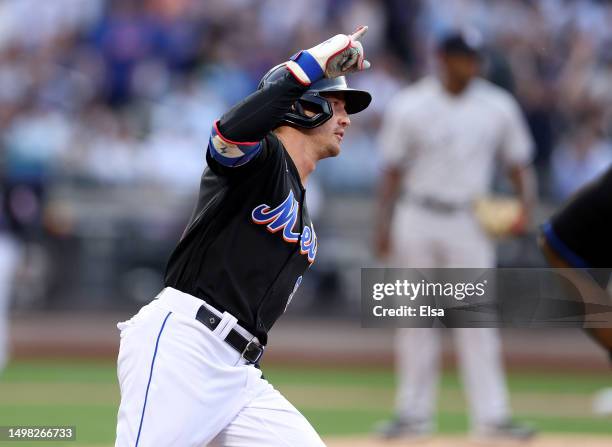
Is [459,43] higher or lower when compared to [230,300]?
higher

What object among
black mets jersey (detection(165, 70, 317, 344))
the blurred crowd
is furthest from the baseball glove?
the blurred crowd

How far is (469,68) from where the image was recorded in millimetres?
7887

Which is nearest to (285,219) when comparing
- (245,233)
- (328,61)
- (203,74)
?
→ (245,233)

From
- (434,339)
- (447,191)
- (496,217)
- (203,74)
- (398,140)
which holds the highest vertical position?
(203,74)

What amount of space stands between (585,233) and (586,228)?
3cm

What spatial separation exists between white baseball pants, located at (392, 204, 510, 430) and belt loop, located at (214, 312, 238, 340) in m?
3.83

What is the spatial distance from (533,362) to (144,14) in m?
6.79

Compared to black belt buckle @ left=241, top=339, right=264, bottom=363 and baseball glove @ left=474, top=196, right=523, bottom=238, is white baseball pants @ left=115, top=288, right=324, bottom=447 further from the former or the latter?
baseball glove @ left=474, top=196, right=523, bottom=238

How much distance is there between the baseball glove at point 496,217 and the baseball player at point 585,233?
2.89 meters

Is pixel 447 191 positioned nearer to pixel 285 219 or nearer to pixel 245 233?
pixel 285 219

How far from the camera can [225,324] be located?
409 centimetres

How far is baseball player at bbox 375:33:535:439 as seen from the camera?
7754 mm

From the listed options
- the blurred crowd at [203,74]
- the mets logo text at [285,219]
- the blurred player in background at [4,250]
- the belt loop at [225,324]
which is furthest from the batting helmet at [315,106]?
the blurred crowd at [203,74]

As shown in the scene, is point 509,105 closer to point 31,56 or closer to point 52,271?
point 52,271
